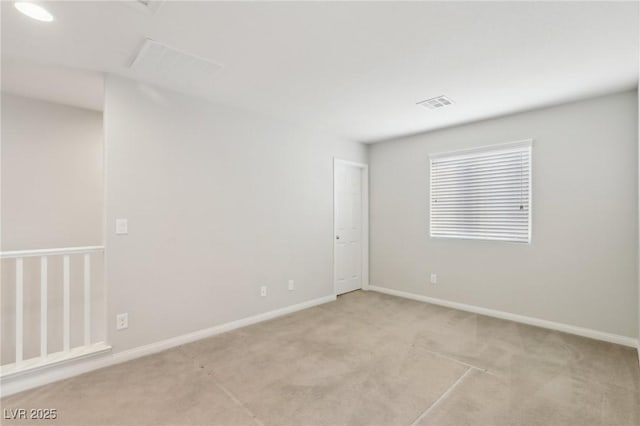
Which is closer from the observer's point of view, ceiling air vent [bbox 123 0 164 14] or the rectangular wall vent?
ceiling air vent [bbox 123 0 164 14]

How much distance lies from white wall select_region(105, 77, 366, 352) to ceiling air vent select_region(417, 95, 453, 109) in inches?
62.5

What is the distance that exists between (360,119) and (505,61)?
1724 mm

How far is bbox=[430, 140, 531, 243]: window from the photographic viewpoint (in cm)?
349

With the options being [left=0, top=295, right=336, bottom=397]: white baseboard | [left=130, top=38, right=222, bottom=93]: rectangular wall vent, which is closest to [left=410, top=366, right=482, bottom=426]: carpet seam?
[left=0, top=295, right=336, bottom=397]: white baseboard

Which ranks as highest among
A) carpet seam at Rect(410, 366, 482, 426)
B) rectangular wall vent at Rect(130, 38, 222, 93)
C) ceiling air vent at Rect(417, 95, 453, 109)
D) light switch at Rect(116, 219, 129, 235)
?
ceiling air vent at Rect(417, 95, 453, 109)

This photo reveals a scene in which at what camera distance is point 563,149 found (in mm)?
3207

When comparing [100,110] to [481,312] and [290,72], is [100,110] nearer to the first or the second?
[290,72]

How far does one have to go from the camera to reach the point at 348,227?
4.87 meters

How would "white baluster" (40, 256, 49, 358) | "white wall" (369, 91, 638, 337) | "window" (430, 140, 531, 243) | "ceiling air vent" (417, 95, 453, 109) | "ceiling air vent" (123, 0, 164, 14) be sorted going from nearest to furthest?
"ceiling air vent" (123, 0, 164, 14), "white baluster" (40, 256, 49, 358), "white wall" (369, 91, 638, 337), "ceiling air vent" (417, 95, 453, 109), "window" (430, 140, 531, 243)

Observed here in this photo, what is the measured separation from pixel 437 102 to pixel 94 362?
13.2 feet

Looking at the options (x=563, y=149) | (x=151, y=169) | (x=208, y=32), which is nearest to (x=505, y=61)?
(x=563, y=149)

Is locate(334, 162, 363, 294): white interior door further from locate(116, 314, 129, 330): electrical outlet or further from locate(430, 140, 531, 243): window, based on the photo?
locate(116, 314, 129, 330): electrical outlet

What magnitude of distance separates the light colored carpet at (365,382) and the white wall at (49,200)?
46.7 inches

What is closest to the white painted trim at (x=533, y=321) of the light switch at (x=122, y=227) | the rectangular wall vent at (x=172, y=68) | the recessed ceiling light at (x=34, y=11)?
the light switch at (x=122, y=227)
